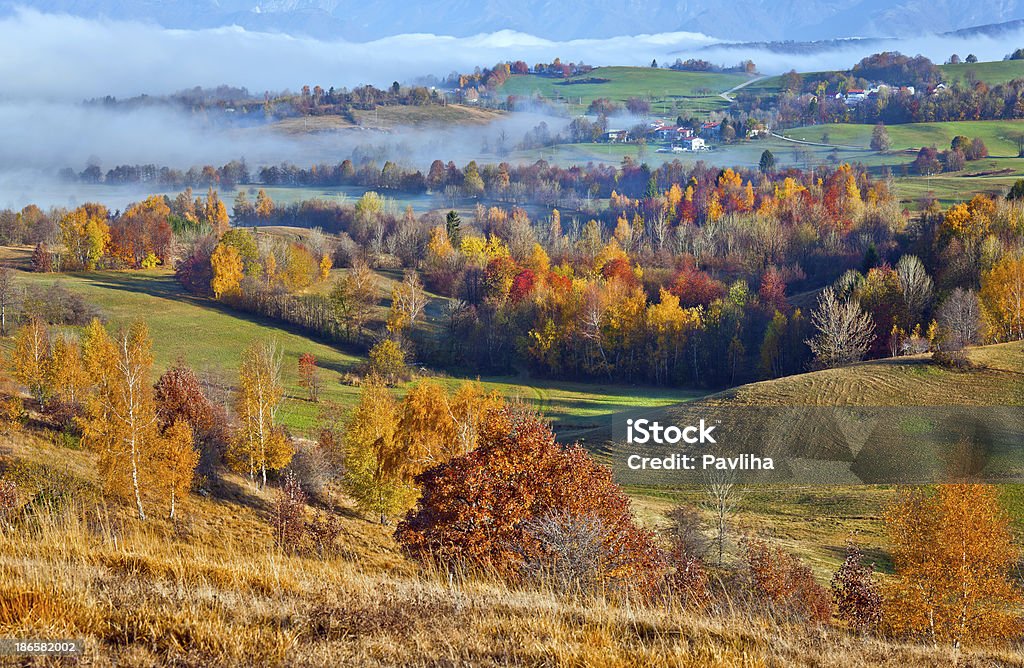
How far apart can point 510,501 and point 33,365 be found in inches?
1707

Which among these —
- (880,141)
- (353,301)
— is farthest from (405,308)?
(880,141)

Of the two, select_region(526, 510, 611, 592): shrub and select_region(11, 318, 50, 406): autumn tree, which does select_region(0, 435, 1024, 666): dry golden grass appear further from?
select_region(11, 318, 50, 406): autumn tree

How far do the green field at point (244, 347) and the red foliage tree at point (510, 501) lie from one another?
42433 millimetres

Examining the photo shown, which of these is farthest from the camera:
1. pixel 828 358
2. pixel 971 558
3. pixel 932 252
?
pixel 932 252

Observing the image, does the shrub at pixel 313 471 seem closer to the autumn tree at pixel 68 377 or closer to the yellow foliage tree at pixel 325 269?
the autumn tree at pixel 68 377

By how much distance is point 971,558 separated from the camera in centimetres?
2738

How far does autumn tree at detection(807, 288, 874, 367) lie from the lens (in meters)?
77.3

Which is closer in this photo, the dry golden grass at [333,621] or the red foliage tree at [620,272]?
the dry golden grass at [333,621]

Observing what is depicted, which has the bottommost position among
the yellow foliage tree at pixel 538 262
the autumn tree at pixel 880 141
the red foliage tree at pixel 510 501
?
the yellow foliage tree at pixel 538 262

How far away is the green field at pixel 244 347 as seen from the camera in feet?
238

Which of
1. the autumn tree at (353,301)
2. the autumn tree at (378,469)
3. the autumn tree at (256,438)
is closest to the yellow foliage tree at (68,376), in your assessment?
the autumn tree at (256,438)

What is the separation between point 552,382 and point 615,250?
38.2 m

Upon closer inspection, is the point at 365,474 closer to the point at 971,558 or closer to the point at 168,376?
the point at 168,376

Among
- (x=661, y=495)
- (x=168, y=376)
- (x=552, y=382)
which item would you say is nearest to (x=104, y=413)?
(x=168, y=376)
